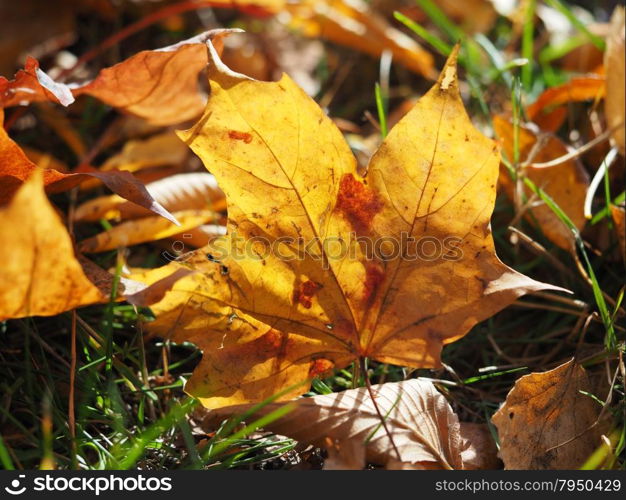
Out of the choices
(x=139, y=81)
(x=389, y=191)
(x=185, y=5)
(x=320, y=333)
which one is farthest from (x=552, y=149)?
(x=185, y=5)

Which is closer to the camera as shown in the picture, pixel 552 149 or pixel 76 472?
pixel 76 472

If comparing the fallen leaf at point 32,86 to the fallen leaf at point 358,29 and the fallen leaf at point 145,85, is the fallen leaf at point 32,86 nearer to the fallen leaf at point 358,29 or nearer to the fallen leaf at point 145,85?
the fallen leaf at point 145,85

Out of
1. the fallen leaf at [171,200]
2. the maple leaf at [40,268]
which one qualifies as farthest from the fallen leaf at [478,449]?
the fallen leaf at [171,200]

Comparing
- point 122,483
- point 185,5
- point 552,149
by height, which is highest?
point 185,5

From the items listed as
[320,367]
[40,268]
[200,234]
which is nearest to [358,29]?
[200,234]

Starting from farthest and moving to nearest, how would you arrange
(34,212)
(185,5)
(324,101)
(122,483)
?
(324,101), (185,5), (122,483), (34,212)

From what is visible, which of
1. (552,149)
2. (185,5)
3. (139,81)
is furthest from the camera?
(185,5)

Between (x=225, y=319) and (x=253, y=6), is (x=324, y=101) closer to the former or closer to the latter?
(x=253, y=6)

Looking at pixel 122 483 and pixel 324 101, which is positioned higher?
pixel 324 101
